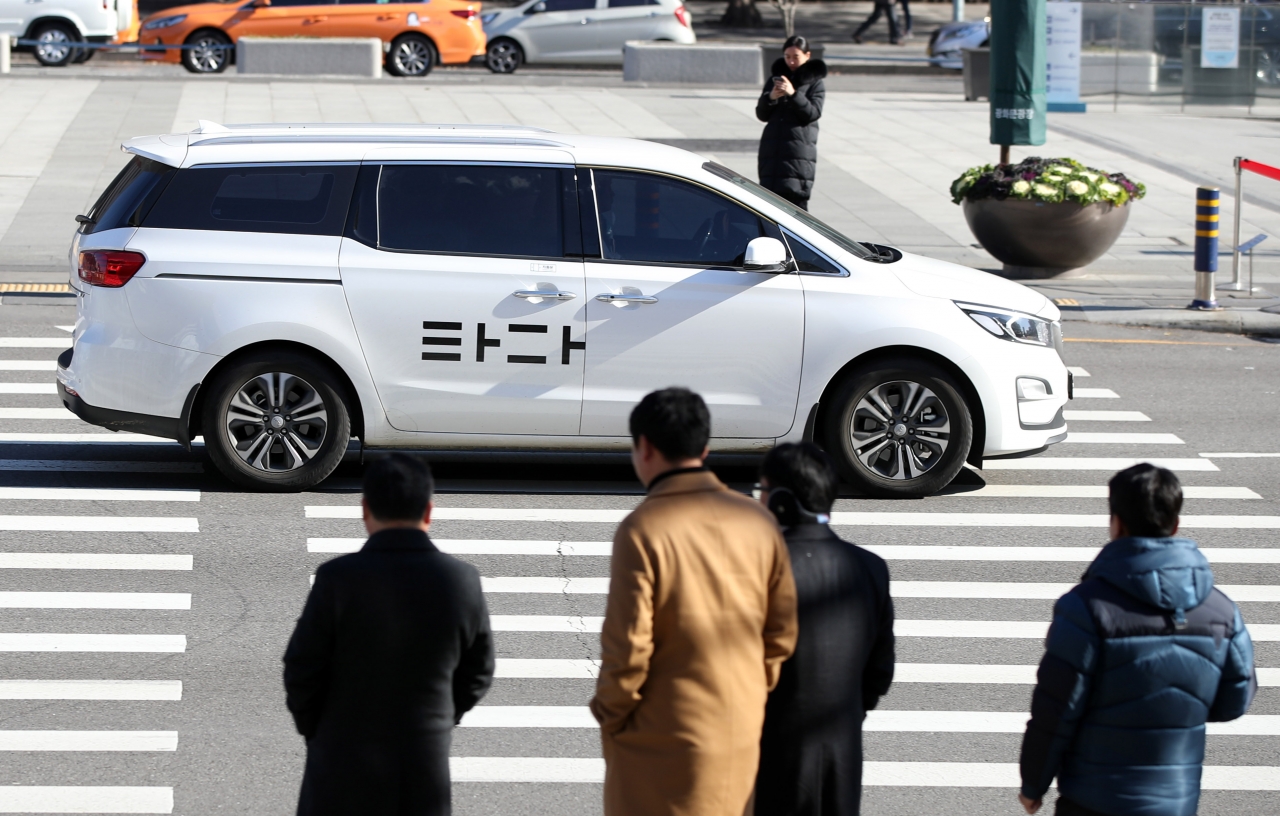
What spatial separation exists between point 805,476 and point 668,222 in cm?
486

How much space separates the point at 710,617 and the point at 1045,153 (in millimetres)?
20797

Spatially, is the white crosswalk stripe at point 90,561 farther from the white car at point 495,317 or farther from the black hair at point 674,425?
the black hair at point 674,425

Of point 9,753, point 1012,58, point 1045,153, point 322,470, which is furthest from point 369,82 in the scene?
point 9,753

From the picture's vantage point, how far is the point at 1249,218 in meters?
19.7

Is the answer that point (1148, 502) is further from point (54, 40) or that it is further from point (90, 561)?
point (54, 40)

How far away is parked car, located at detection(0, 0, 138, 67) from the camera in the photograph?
30047 mm

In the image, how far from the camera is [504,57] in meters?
32.9

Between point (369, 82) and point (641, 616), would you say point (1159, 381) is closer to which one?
point (641, 616)

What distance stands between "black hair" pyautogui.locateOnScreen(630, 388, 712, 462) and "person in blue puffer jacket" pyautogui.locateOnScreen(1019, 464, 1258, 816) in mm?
989

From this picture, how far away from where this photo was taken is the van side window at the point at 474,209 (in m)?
8.86

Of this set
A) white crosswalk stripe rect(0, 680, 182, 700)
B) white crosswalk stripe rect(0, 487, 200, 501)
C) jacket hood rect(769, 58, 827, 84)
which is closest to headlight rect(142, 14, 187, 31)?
jacket hood rect(769, 58, 827, 84)

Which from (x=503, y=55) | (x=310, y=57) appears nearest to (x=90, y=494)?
(x=310, y=57)

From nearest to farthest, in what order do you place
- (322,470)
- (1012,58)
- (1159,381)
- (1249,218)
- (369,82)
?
(322,470) < (1159,381) < (1012,58) < (1249,218) < (369,82)

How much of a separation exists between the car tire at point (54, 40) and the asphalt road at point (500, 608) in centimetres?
2071
